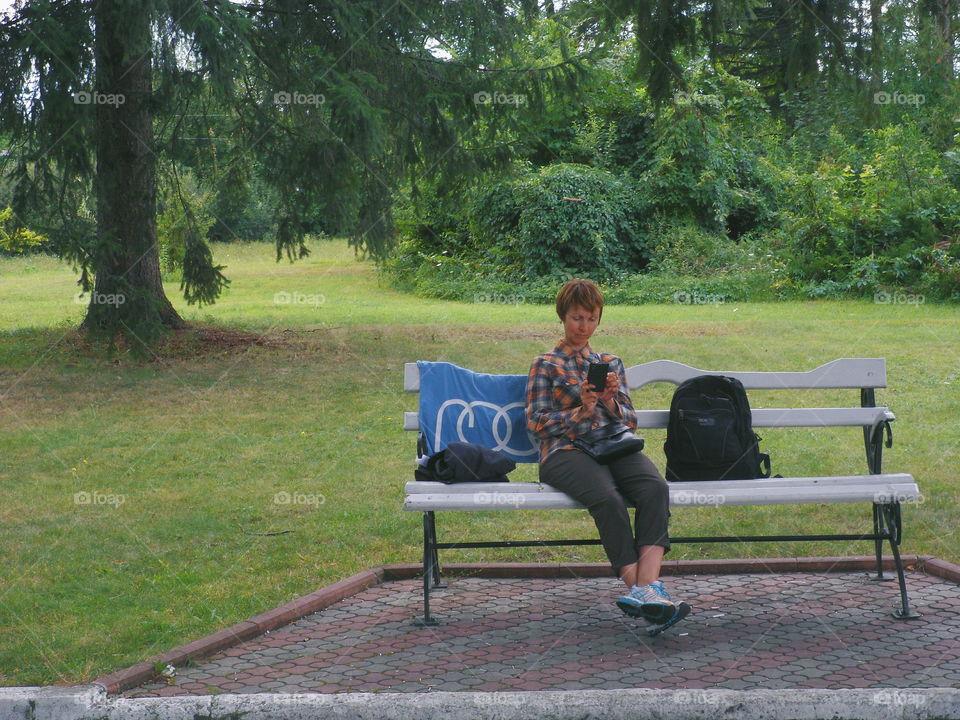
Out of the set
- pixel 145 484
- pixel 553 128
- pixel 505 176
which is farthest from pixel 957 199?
pixel 145 484

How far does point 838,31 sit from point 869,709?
5.67 metres

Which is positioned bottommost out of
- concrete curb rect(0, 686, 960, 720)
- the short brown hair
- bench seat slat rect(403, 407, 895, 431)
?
concrete curb rect(0, 686, 960, 720)

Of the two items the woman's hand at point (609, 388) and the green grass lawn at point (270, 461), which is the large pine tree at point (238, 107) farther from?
the woman's hand at point (609, 388)

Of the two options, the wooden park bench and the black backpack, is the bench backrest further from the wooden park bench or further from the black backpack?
the black backpack

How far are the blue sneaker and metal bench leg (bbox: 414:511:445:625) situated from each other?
814 millimetres

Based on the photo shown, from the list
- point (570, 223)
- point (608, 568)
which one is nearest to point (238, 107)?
point (608, 568)

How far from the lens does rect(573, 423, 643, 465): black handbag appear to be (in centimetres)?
455

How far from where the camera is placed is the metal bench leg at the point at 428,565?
4.45 metres

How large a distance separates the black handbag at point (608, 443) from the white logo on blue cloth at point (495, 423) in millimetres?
469

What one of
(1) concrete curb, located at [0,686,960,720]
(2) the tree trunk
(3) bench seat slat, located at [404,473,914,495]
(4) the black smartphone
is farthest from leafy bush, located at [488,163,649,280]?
(1) concrete curb, located at [0,686,960,720]

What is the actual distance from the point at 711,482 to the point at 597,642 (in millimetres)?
866

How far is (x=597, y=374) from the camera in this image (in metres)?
4.72
